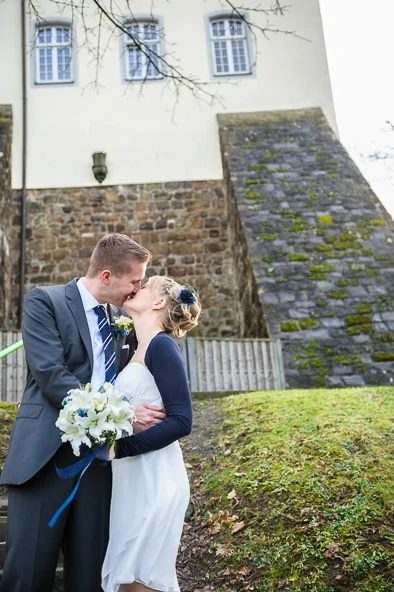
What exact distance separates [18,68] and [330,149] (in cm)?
672

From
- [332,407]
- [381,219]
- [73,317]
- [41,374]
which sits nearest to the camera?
[41,374]

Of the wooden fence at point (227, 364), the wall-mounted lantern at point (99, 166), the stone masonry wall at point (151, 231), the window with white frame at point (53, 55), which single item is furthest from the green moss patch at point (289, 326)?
the window with white frame at point (53, 55)

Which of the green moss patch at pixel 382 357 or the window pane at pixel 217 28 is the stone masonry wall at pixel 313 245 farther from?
the window pane at pixel 217 28

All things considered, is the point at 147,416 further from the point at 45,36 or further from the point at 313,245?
the point at 45,36

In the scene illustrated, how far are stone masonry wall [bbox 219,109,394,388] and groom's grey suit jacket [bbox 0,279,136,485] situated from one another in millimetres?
6384

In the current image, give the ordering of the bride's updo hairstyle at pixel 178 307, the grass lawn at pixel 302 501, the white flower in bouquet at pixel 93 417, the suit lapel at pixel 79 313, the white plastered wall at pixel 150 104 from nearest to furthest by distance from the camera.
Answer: the white flower in bouquet at pixel 93 417 → the suit lapel at pixel 79 313 → the bride's updo hairstyle at pixel 178 307 → the grass lawn at pixel 302 501 → the white plastered wall at pixel 150 104

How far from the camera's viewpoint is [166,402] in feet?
10.5

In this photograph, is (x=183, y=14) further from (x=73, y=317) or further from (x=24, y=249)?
(x=73, y=317)

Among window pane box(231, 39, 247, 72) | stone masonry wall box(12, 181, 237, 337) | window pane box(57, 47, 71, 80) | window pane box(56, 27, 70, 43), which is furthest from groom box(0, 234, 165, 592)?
window pane box(56, 27, 70, 43)

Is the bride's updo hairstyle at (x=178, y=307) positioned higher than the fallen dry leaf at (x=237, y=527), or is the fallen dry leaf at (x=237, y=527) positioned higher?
the bride's updo hairstyle at (x=178, y=307)

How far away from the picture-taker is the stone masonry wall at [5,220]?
40.8 feet

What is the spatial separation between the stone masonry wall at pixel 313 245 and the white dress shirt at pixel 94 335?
6.24 metres

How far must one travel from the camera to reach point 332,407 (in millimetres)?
6516

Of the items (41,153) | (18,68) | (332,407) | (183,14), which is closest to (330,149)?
(183,14)
